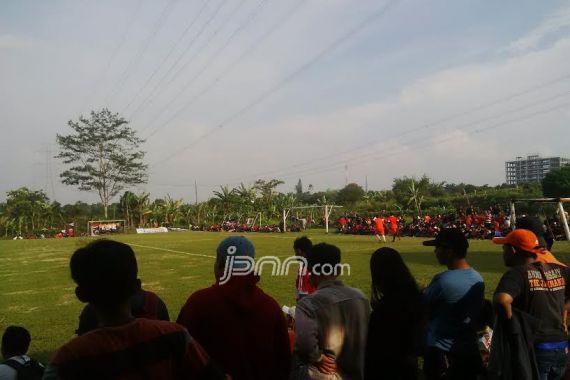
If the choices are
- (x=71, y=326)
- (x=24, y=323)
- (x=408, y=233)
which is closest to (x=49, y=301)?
(x=24, y=323)

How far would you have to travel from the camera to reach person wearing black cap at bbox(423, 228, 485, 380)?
3.59 meters

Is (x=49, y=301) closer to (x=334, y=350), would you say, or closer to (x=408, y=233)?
(x=334, y=350)

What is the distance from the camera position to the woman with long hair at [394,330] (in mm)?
3107

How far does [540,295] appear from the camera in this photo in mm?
3422

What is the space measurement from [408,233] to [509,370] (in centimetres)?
3131

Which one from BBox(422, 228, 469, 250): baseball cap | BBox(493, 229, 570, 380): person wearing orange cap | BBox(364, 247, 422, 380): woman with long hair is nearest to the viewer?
BBox(364, 247, 422, 380): woman with long hair

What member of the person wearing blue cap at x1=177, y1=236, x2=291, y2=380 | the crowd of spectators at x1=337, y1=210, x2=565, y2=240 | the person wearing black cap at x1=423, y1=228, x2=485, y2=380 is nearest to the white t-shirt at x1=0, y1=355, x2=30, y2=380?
the person wearing blue cap at x1=177, y1=236, x2=291, y2=380

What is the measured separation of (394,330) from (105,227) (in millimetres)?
65192

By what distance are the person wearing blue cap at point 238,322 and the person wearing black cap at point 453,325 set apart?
133 cm

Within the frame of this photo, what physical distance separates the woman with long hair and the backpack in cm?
275

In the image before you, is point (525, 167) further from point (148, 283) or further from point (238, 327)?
point (238, 327)

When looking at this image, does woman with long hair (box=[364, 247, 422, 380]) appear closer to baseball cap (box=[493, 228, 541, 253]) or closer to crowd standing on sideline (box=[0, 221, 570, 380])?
crowd standing on sideline (box=[0, 221, 570, 380])

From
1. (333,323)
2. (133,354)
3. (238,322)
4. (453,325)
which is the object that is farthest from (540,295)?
(133,354)

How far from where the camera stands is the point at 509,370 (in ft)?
10.9
